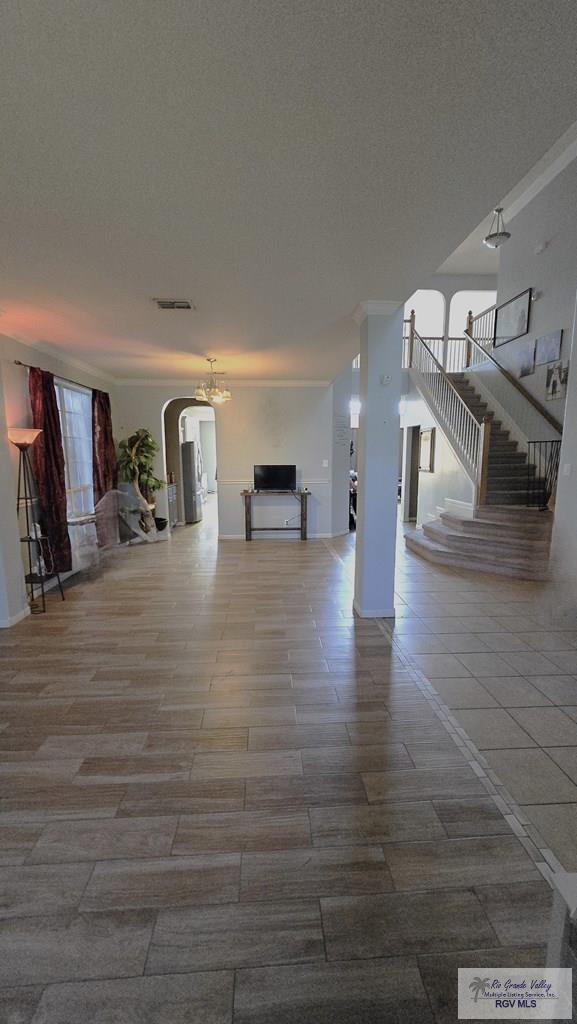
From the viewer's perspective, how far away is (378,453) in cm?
345

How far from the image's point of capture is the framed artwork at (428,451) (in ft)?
24.8

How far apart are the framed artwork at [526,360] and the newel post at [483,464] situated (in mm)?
2148

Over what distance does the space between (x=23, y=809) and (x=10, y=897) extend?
1.26 ft

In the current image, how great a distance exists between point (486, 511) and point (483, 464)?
700 mm

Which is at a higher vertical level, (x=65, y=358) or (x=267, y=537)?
(x=65, y=358)

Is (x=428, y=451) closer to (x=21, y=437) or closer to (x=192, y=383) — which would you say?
(x=192, y=383)

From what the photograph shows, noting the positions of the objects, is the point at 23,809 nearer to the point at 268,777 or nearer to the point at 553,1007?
the point at 268,777

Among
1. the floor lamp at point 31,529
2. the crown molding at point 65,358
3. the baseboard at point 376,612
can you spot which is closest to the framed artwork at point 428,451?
the baseboard at point 376,612

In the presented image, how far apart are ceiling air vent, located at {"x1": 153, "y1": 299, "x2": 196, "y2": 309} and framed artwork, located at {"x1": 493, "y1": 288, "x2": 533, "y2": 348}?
22.1 feet

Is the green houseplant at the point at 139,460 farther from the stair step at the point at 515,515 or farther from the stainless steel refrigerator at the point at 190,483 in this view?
the stair step at the point at 515,515

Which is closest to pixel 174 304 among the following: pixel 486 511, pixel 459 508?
pixel 486 511

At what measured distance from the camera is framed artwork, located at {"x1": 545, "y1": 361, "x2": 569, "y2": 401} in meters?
6.27

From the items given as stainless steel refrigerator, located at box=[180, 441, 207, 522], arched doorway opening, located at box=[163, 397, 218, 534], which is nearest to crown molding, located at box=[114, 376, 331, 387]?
arched doorway opening, located at box=[163, 397, 218, 534]

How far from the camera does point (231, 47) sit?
1.16 m
